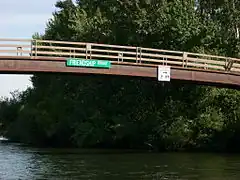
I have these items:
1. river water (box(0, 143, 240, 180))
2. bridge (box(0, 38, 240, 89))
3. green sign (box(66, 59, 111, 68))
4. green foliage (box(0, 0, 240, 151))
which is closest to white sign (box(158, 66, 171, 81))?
bridge (box(0, 38, 240, 89))

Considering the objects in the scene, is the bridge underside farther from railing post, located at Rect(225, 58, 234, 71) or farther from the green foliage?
the green foliage

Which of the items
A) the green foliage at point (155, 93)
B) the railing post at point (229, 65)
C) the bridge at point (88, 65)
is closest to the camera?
the bridge at point (88, 65)

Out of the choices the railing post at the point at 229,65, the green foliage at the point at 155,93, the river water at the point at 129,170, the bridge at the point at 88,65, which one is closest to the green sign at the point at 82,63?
the bridge at the point at 88,65

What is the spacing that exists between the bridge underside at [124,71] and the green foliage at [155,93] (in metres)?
10.3

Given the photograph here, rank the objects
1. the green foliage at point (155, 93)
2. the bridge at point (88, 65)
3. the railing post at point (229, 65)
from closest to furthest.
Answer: the bridge at point (88, 65), the railing post at point (229, 65), the green foliage at point (155, 93)

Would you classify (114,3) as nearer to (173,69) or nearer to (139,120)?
(139,120)

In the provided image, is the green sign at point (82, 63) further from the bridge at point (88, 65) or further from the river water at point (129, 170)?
the river water at point (129, 170)

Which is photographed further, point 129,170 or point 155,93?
point 155,93

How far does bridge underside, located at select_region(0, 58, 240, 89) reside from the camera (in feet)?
113

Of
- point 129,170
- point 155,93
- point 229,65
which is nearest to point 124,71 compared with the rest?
point 129,170

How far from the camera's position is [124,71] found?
36.3 m

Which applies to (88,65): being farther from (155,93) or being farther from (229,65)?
(155,93)

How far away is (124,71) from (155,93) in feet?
66.3

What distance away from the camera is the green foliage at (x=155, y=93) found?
50562 millimetres
